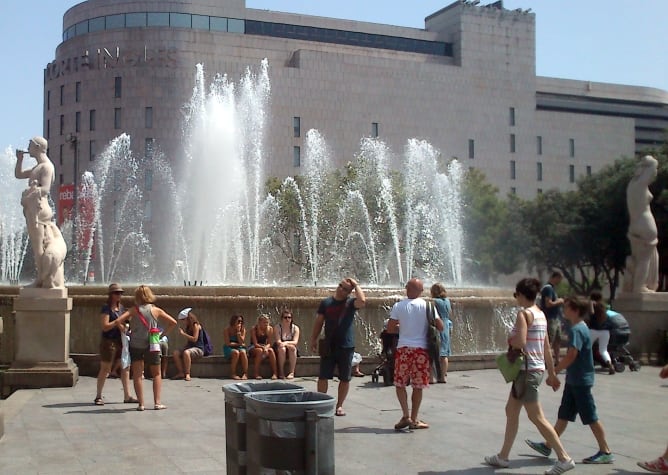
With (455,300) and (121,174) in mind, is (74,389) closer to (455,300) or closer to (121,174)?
(455,300)

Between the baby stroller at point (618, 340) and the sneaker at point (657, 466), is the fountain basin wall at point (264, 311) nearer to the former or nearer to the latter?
the baby stroller at point (618, 340)

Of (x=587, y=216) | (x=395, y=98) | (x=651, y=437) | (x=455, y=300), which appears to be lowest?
(x=651, y=437)

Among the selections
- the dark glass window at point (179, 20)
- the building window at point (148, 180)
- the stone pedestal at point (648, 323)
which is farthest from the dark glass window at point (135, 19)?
the stone pedestal at point (648, 323)

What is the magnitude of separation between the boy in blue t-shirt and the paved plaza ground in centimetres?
16

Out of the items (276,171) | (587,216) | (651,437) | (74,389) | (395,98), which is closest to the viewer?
(651,437)

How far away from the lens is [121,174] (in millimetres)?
67000

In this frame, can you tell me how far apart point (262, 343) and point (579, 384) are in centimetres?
687

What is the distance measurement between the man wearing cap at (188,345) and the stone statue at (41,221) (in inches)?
78.1

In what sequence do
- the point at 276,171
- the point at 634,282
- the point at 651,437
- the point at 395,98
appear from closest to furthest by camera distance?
the point at 651,437 → the point at 634,282 → the point at 276,171 → the point at 395,98

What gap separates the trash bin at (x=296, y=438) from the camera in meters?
5.20

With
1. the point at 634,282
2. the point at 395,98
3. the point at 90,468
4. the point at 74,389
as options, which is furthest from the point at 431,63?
the point at 90,468

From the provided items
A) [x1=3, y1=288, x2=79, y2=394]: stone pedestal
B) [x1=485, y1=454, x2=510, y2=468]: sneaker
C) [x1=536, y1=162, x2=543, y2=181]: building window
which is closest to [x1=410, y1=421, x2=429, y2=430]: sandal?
[x1=485, y1=454, x2=510, y2=468]: sneaker

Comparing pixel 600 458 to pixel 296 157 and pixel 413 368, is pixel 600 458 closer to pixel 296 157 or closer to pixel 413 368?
pixel 413 368

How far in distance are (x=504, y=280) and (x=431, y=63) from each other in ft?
64.8
